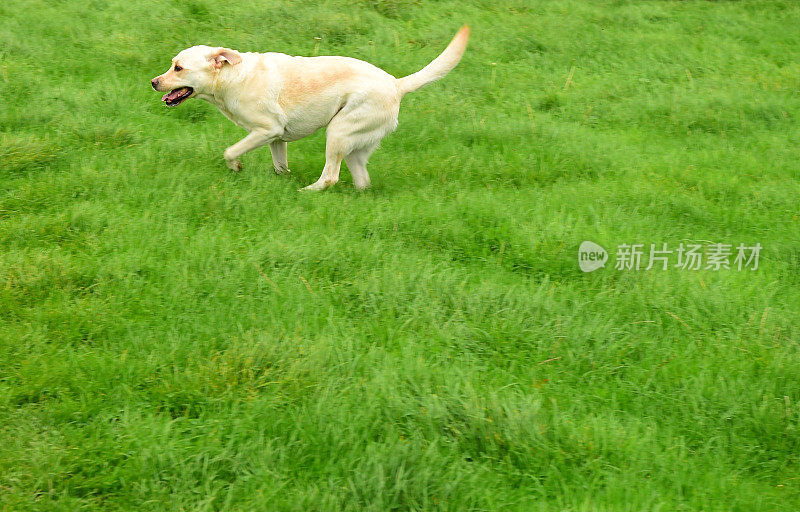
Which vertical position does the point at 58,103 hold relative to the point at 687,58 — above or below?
below

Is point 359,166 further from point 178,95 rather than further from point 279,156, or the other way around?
point 178,95

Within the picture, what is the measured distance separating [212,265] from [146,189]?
53.7 inches

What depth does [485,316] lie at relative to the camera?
436 centimetres

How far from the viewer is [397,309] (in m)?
4.33

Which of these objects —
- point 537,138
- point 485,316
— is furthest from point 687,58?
point 485,316

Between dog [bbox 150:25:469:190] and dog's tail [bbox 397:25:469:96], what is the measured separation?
0.01 metres

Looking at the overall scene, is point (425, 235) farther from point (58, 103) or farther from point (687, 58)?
point (687, 58)

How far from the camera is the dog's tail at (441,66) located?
20.3 feet

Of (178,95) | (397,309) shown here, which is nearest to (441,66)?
(178,95)

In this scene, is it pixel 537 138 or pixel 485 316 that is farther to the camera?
pixel 537 138

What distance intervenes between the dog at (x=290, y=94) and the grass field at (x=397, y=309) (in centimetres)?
43

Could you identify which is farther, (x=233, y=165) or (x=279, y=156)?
(x=279, y=156)

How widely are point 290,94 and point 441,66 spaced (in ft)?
4.24

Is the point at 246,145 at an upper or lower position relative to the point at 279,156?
upper
